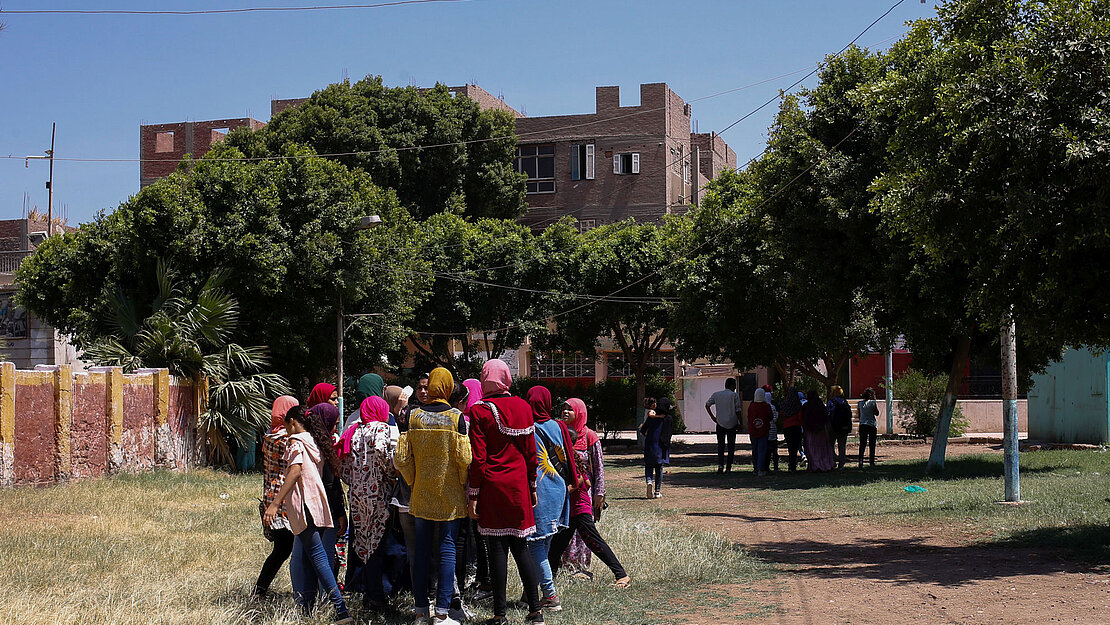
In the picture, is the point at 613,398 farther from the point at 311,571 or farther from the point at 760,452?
the point at 311,571

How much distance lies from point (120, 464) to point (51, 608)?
13.1 metres

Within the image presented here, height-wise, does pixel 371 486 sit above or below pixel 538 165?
below

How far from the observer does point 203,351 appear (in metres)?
22.2

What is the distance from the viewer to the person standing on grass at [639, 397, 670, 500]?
55.3 ft

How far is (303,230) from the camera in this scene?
24.2 m

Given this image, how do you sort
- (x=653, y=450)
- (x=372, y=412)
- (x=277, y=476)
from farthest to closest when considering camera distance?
1. (x=653, y=450)
2. (x=372, y=412)
3. (x=277, y=476)

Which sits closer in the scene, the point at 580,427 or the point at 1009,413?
the point at 580,427

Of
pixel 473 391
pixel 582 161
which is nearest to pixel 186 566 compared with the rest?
pixel 473 391

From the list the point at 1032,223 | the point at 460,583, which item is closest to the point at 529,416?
the point at 460,583

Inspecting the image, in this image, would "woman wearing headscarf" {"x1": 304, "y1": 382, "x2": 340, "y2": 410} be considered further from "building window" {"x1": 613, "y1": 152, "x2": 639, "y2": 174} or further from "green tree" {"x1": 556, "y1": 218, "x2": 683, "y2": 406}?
"building window" {"x1": 613, "y1": 152, "x2": 639, "y2": 174}

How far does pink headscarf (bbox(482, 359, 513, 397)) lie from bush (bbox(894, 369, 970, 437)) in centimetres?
2911

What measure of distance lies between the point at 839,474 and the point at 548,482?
14.5 meters

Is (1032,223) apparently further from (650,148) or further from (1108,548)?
(650,148)

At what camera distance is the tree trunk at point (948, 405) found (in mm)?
19234
